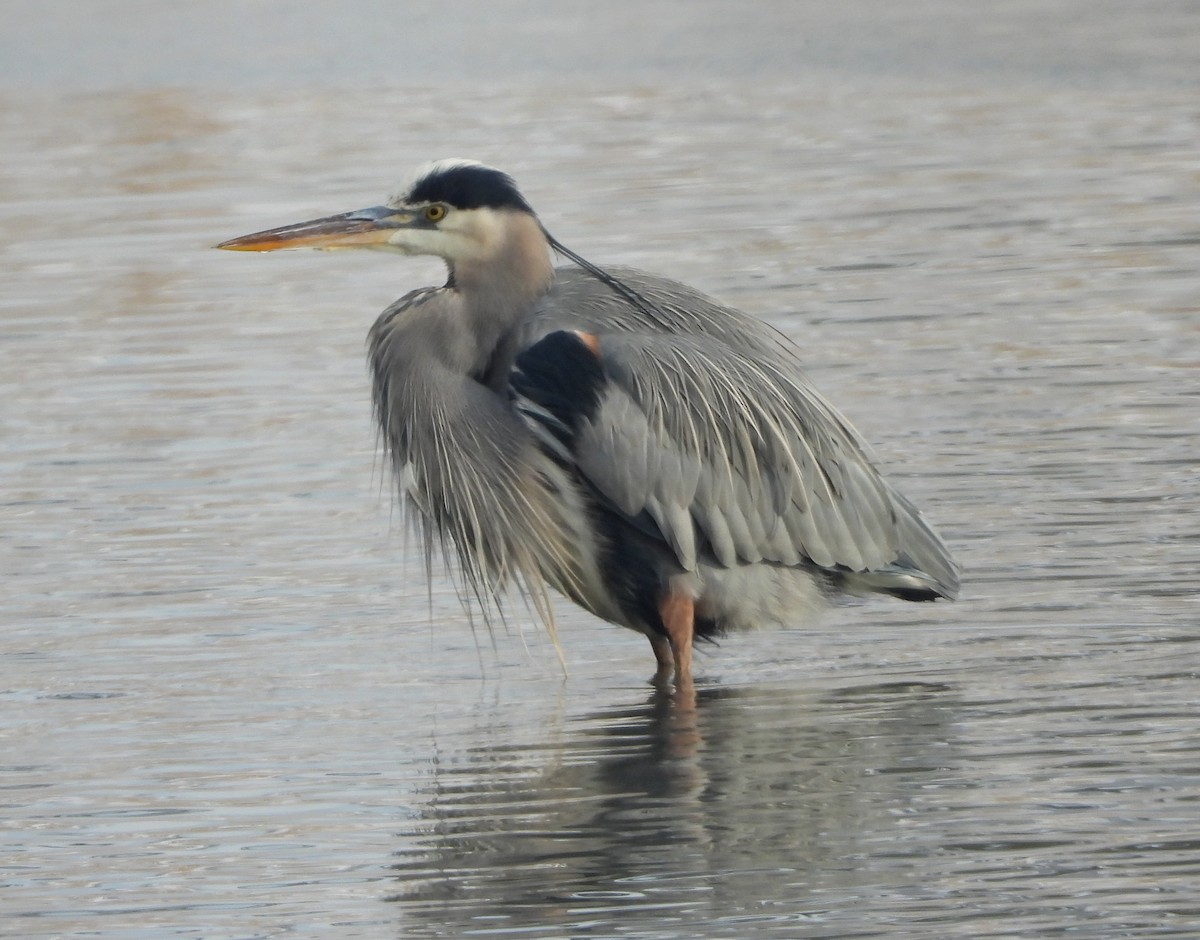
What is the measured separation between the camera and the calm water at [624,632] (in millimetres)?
4879

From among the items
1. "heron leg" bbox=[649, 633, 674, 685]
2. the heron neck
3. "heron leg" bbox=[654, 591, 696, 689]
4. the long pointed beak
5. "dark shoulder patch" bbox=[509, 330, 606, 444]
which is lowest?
"heron leg" bbox=[649, 633, 674, 685]

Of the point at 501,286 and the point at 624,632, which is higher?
the point at 501,286

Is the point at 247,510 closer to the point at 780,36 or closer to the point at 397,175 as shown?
the point at 397,175

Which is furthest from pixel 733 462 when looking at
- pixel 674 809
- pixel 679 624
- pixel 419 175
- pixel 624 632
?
pixel 674 809

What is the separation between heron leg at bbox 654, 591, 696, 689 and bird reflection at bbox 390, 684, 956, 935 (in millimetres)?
113

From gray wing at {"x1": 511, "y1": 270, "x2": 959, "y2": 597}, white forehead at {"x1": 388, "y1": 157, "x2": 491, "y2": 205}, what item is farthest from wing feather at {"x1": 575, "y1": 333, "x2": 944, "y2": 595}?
white forehead at {"x1": 388, "y1": 157, "x2": 491, "y2": 205}

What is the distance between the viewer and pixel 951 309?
10531 mm

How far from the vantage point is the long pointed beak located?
20.8 ft

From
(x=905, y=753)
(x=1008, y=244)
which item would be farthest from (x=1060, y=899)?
(x=1008, y=244)

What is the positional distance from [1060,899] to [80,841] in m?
2.19

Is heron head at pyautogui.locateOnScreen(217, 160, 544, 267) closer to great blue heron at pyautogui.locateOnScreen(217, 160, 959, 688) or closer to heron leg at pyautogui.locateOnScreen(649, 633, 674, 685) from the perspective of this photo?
great blue heron at pyautogui.locateOnScreen(217, 160, 959, 688)

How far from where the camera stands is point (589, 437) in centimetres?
637

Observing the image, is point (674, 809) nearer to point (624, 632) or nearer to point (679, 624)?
point (679, 624)

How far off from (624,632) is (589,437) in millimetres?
1075
